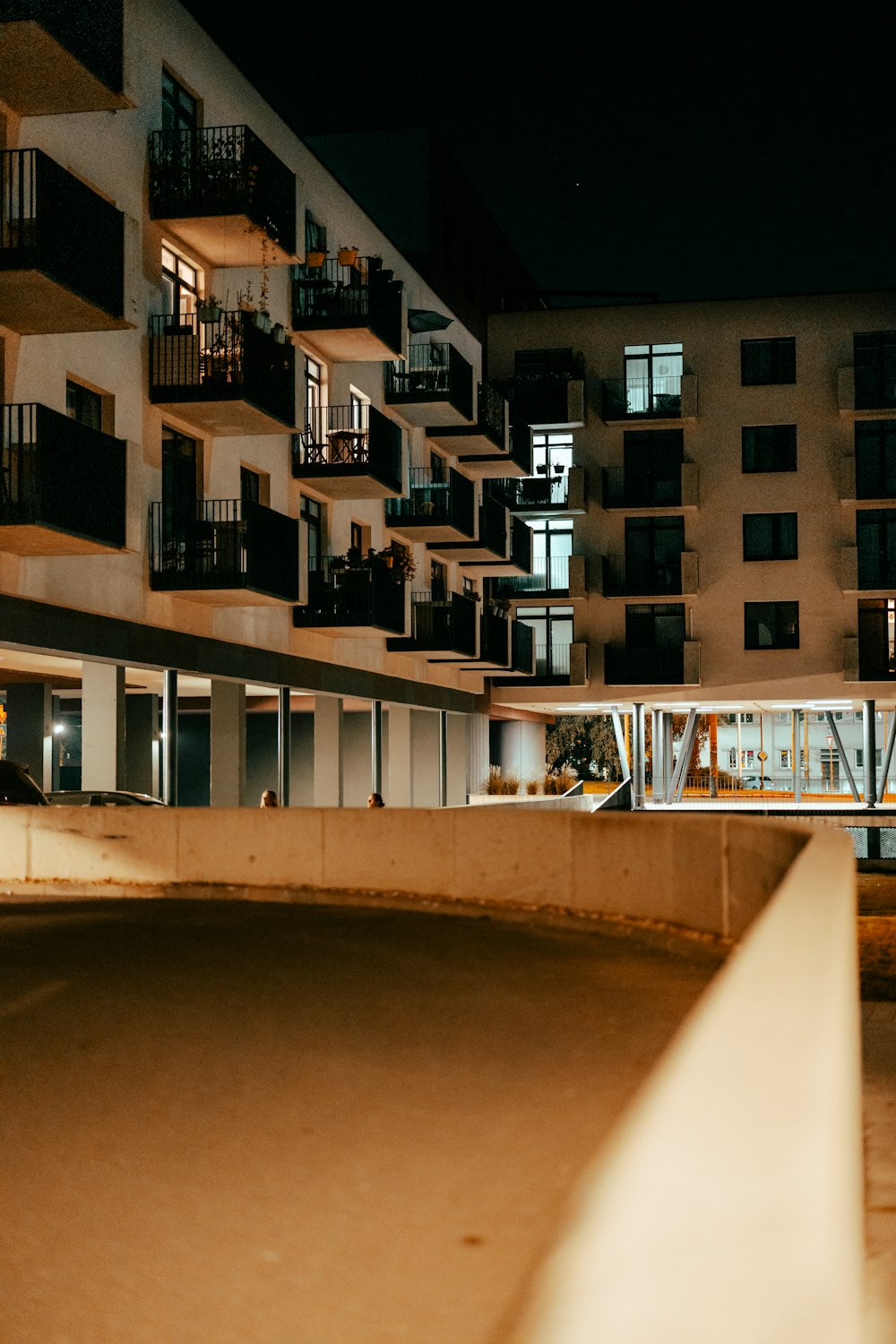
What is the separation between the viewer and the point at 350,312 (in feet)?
108

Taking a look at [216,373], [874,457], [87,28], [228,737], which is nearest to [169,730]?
[228,737]

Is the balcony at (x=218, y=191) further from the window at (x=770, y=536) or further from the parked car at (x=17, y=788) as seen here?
the window at (x=770, y=536)

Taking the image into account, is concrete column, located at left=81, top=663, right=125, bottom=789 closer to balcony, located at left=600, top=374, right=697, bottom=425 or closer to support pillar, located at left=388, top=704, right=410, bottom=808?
support pillar, located at left=388, top=704, right=410, bottom=808

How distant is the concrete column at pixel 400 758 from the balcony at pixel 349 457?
32.2ft

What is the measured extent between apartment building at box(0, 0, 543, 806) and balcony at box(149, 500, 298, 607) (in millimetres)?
46

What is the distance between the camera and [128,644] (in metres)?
24.9

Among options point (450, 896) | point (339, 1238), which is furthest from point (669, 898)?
point (339, 1238)

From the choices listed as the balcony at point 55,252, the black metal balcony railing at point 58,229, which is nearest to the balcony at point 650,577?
the balcony at point 55,252

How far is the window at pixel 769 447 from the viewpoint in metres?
50.6

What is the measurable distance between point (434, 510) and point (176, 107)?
50.2 ft

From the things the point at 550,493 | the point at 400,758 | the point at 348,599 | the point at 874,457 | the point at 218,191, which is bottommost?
the point at 400,758

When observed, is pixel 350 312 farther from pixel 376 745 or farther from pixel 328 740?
pixel 376 745

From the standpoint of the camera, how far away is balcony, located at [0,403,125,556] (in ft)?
65.3

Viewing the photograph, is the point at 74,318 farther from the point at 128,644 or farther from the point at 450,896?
the point at 450,896
